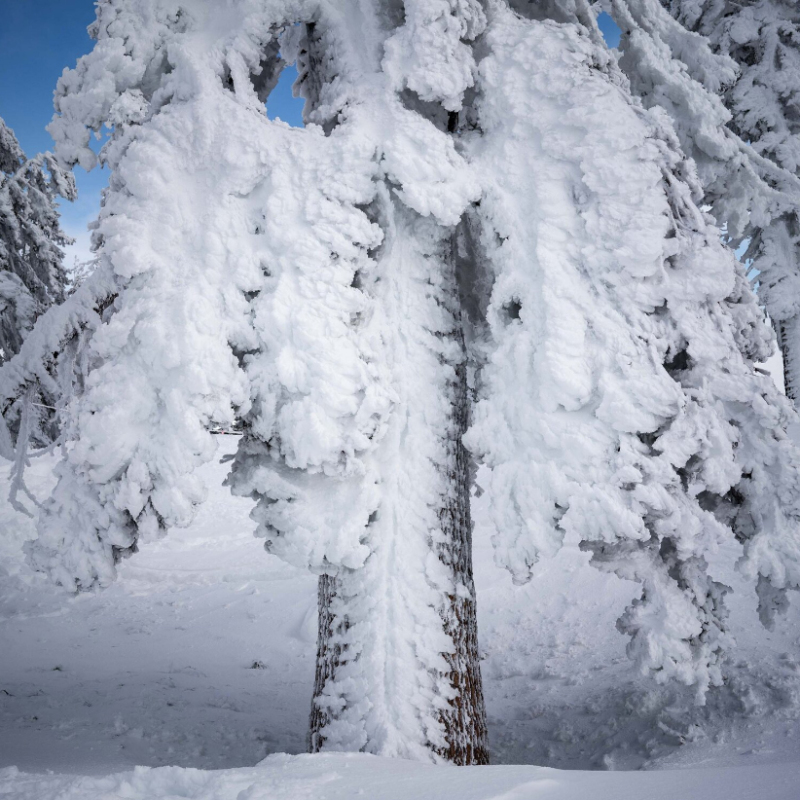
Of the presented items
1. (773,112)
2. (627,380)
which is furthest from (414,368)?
(773,112)

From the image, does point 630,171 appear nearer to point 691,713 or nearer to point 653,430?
point 653,430

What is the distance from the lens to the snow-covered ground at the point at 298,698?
6.48 feet

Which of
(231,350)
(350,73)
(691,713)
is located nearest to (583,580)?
(691,713)

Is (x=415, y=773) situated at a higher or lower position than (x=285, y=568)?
lower

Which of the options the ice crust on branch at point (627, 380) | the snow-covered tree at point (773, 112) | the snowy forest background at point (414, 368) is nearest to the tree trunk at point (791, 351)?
the snow-covered tree at point (773, 112)

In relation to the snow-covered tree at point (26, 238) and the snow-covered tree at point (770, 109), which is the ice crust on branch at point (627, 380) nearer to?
the snow-covered tree at point (770, 109)

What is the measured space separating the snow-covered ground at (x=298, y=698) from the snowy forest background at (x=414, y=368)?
6cm

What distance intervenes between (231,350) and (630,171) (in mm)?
2694

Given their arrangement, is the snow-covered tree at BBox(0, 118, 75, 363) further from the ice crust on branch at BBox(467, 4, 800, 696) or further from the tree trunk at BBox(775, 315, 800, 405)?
the tree trunk at BBox(775, 315, 800, 405)

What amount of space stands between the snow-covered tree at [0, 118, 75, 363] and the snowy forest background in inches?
223

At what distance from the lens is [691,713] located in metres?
3.74

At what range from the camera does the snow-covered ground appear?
6.48 feet

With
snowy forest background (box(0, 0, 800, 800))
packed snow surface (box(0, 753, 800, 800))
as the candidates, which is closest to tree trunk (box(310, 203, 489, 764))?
snowy forest background (box(0, 0, 800, 800))

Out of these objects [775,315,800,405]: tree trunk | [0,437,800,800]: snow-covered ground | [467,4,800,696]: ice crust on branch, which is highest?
[775,315,800,405]: tree trunk
